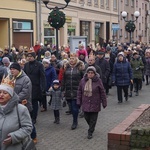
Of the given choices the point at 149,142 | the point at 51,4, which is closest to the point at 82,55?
the point at 149,142

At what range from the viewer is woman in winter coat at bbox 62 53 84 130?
9539 millimetres

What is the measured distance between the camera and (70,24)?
32.1 m

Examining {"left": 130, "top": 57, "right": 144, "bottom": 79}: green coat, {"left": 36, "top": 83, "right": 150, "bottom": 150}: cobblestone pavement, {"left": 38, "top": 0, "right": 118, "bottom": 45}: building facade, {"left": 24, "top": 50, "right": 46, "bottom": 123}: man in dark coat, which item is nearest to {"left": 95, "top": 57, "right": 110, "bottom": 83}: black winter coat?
{"left": 36, "top": 83, "right": 150, "bottom": 150}: cobblestone pavement

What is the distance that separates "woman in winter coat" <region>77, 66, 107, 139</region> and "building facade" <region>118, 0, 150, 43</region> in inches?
1525

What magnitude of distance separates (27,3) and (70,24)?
23.6ft

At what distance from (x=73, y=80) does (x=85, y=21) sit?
A: 2737 centimetres

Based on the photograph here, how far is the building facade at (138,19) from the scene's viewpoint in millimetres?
48872

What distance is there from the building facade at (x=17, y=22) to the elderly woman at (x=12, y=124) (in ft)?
60.3

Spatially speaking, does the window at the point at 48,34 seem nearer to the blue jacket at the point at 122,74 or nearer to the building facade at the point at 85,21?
the building facade at the point at 85,21

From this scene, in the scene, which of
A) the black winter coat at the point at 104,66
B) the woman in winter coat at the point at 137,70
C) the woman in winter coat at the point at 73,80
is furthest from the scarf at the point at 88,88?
the woman in winter coat at the point at 137,70

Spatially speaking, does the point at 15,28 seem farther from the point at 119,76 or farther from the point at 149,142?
the point at 149,142

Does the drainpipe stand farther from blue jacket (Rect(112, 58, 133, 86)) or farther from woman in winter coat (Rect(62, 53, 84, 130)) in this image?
woman in winter coat (Rect(62, 53, 84, 130))

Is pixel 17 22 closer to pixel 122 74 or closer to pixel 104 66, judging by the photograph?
pixel 104 66

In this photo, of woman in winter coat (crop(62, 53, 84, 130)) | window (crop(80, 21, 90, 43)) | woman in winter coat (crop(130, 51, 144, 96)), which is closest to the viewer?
woman in winter coat (crop(62, 53, 84, 130))
